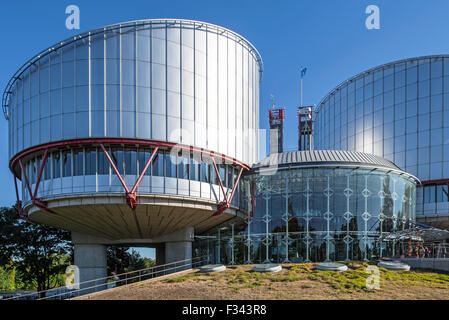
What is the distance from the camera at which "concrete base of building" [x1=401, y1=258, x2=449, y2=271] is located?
24.3 m

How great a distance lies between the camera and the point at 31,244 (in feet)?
149

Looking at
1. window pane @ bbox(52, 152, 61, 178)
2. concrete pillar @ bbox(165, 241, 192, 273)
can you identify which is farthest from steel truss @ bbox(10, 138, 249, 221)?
concrete pillar @ bbox(165, 241, 192, 273)

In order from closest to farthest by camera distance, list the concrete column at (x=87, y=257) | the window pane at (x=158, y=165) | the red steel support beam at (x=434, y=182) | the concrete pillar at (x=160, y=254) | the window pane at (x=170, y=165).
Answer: the window pane at (x=158, y=165) < the window pane at (x=170, y=165) < the concrete column at (x=87, y=257) < the red steel support beam at (x=434, y=182) < the concrete pillar at (x=160, y=254)

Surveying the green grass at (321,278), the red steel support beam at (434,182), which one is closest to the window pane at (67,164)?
the green grass at (321,278)

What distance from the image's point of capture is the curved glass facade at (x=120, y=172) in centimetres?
2652

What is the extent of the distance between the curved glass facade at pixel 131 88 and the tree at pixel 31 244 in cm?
1894

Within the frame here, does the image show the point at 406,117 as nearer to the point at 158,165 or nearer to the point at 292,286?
the point at 158,165

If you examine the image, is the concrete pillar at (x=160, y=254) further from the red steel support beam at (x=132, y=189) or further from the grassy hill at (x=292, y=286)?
the red steel support beam at (x=132, y=189)

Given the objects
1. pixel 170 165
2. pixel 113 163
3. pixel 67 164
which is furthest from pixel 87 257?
Result: pixel 170 165

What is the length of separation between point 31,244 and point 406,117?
5023 cm

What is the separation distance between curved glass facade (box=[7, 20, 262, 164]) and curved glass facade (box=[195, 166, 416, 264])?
5.83 m

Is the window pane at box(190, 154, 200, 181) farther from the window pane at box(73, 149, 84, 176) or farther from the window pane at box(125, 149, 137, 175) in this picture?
the window pane at box(73, 149, 84, 176)
